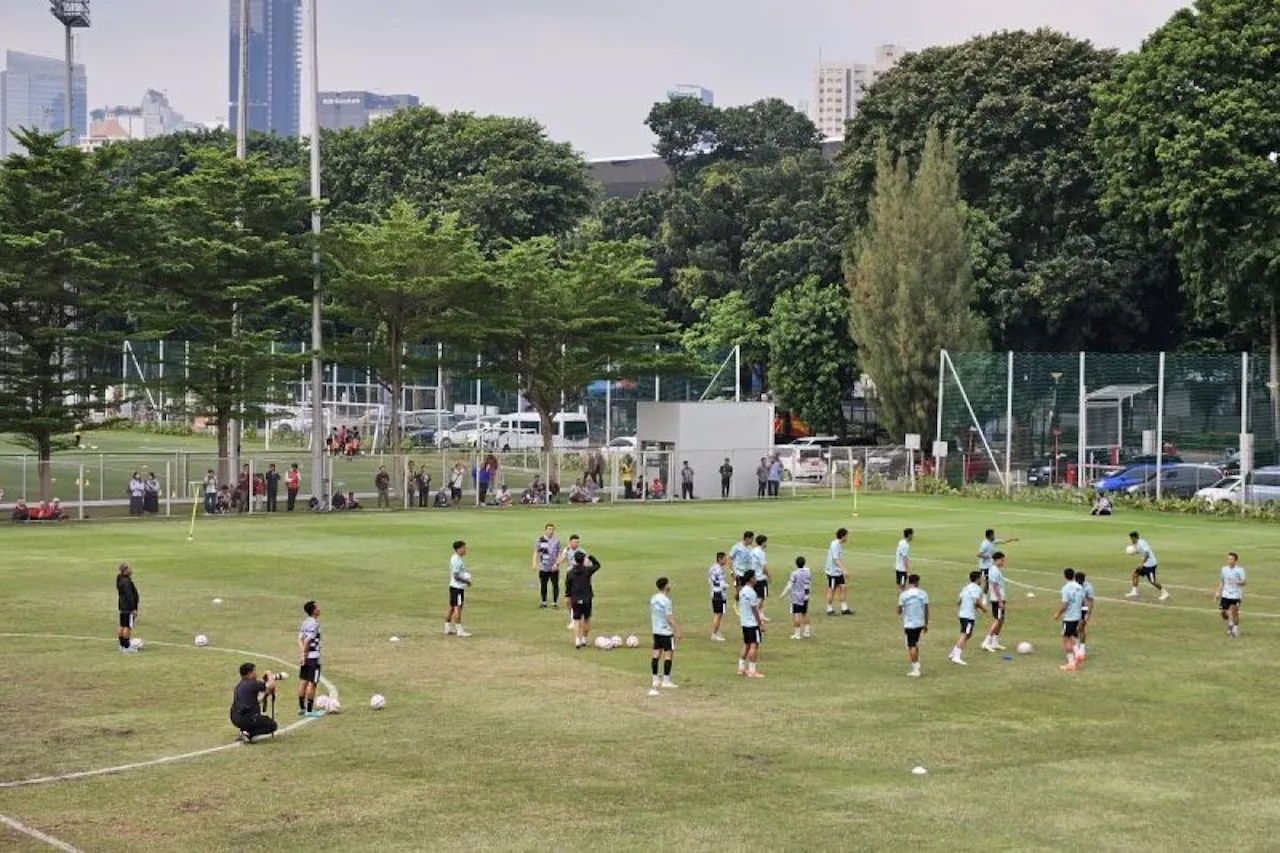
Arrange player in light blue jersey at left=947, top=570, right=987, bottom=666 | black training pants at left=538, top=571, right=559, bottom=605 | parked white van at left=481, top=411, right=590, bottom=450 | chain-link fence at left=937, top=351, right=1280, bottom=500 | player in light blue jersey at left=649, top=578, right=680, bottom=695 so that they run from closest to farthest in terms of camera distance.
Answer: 1. player in light blue jersey at left=649, top=578, right=680, bottom=695
2. player in light blue jersey at left=947, top=570, right=987, bottom=666
3. black training pants at left=538, top=571, right=559, bottom=605
4. chain-link fence at left=937, top=351, right=1280, bottom=500
5. parked white van at left=481, top=411, right=590, bottom=450

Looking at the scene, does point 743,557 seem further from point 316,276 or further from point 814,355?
point 814,355

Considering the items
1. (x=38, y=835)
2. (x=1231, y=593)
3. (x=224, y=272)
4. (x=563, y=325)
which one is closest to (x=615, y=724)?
(x=38, y=835)

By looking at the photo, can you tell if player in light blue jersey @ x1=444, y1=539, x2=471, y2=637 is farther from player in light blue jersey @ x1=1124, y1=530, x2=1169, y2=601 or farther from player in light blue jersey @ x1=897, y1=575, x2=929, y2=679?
player in light blue jersey @ x1=1124, y1=530, x2=1169, y2=601

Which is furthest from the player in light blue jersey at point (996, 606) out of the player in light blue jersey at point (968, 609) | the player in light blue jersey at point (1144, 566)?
the player in light blue jersey at point (1144, 566)

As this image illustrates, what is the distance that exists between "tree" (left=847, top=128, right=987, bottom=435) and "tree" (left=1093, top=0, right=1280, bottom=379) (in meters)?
8.82

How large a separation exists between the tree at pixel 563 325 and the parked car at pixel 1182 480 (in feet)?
71.3

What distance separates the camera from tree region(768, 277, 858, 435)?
94.6 meters

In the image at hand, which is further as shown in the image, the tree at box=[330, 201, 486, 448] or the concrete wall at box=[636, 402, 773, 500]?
the concrete wall at box=[636, 402, 773, 500]

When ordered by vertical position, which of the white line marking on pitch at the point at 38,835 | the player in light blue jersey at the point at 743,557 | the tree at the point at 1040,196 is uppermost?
the tree at the point at 1040,196

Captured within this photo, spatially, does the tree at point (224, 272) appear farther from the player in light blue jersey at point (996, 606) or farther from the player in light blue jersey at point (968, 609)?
the player in light blue jersey at point (968, 609)

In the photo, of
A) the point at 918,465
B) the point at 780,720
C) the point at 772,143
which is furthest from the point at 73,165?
the point at 772,143

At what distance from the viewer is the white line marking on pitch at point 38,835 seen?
62.2 ft

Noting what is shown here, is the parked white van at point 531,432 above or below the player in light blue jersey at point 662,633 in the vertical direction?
above

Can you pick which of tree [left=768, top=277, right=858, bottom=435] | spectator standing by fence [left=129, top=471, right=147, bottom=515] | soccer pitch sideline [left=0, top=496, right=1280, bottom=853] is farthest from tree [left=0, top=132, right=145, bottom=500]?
tree [left=768, top=277, right=858, bottom=435]
